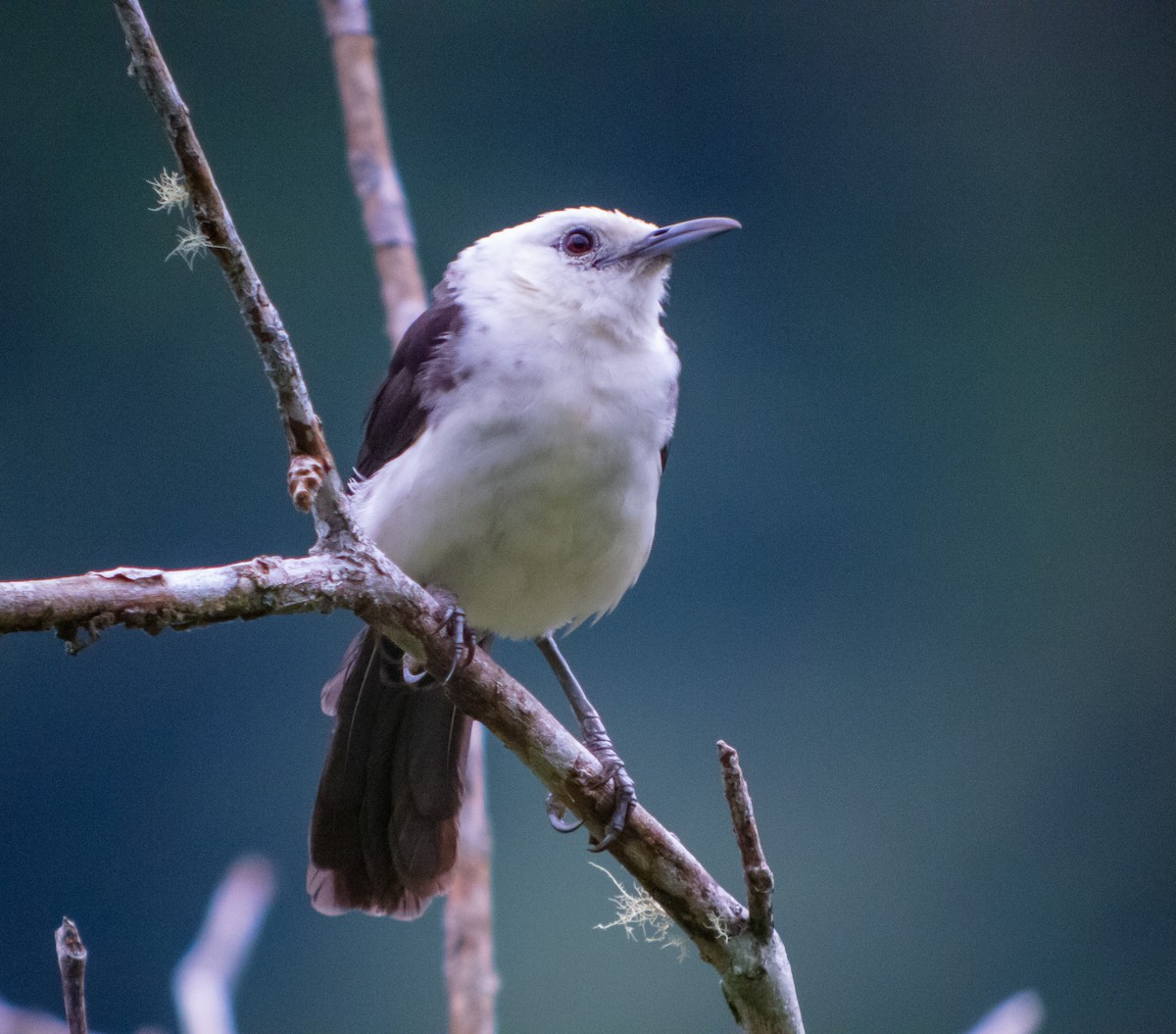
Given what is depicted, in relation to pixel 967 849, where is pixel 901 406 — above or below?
above

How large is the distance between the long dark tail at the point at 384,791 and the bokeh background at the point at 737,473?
2.87ft

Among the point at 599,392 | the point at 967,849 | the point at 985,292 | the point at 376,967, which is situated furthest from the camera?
the point at 985,292

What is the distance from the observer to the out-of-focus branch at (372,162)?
339cm

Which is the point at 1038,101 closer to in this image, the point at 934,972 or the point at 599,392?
the point at 599,392

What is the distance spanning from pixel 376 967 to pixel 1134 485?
2.91 meters

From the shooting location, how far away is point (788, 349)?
12.5ft

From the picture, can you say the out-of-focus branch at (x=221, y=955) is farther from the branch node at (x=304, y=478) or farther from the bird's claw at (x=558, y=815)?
the branch node at (x=304, y=478)

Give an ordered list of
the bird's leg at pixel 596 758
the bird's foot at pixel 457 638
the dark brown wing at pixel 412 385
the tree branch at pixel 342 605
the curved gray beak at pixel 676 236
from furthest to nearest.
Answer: the curved gray beak at pixel 676 236
the dark brown wing at pixel 412 385
the bird's leg at pixel 596 758
the bird's foot at pixel 457 638
the tree branch at pixel 342 605

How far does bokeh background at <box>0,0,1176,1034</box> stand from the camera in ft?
11.0

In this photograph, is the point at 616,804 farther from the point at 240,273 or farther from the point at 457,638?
the point at 240,273

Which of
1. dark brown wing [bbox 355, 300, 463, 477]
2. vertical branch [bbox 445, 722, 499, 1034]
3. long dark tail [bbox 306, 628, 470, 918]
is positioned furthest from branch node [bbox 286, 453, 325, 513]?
vertical branch [bbox 445, 722, 499, 1034]

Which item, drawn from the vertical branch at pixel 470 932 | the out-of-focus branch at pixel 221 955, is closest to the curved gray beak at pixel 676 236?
the vertical branch at pixel 470 932

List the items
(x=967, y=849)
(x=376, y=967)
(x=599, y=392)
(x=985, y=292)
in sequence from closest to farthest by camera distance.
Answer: (x=599, y=392), (x=376, y=967), (x=967, y=849), (x=985, y=292)

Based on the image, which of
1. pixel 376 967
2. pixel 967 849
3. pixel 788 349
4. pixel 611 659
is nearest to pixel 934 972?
pixel 967 849
